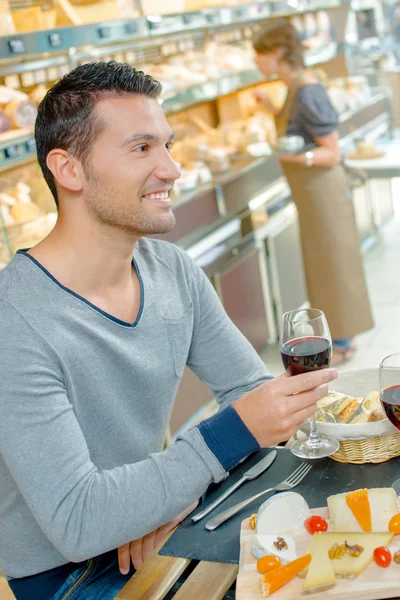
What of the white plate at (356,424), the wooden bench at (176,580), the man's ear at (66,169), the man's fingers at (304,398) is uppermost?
the man's ear at (66,169)

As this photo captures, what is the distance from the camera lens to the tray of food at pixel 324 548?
996 mm

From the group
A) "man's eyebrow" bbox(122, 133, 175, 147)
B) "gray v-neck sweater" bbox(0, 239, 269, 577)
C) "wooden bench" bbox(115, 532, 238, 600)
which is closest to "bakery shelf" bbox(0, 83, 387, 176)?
"gray v-neck sweater" bbox(0, 239, 269, 577)

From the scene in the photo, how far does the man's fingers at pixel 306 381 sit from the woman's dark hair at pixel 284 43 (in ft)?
9.55

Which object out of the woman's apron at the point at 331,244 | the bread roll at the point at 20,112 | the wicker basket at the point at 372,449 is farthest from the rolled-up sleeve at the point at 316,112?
the wicker basket at the point at 372,449

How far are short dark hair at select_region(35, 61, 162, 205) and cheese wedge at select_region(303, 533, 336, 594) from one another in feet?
2.95

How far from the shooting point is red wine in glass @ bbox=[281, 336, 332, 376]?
51.4 inches

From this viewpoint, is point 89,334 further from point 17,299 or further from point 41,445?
point 41,445

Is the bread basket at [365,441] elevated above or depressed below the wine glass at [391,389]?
below

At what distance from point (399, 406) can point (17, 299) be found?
0.70m

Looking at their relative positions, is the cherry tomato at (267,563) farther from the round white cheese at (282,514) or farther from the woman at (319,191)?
the woman at (319,191)

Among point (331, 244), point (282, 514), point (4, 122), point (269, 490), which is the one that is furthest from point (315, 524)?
point (331, 244)

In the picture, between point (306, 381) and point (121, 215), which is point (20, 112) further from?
point (306, 381)

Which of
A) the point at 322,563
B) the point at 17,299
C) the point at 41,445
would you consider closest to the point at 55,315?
the point at 17,299

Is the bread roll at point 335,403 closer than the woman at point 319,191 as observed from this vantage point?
Yes
